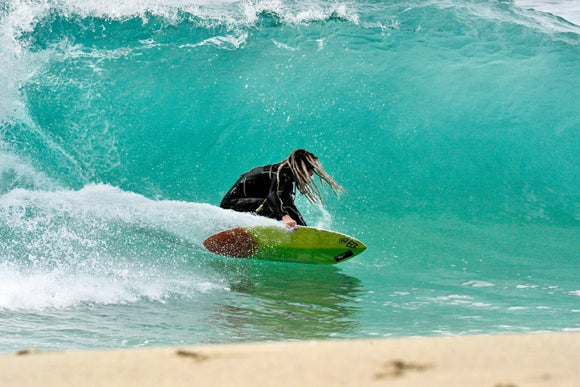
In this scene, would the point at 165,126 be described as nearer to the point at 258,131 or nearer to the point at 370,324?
the point at 258,131

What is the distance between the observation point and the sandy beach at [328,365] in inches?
42.1

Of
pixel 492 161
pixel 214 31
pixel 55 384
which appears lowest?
pixel 55 384

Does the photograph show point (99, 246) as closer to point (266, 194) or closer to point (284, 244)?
point (266, 194)

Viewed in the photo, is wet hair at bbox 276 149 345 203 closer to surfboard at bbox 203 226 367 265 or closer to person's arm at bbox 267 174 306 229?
person's arm at bbox 267 174 306 229

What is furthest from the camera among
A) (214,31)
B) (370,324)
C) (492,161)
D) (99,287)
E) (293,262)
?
(214,31)

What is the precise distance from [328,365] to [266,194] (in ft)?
15.7

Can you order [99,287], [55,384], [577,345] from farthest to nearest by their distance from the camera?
[99,287]
[577,345]
[55,384]

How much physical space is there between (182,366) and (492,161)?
9792 mm

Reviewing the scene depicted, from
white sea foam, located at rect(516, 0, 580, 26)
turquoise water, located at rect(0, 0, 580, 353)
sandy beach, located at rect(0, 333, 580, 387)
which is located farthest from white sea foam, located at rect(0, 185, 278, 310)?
white sea foam, located at rect(516, 0, 580, 26)

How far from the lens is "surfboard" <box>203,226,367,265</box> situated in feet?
18.9

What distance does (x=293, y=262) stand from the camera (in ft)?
20.4

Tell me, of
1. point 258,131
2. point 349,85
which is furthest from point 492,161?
point 258,131

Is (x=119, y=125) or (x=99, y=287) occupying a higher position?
(x=119, y=125)

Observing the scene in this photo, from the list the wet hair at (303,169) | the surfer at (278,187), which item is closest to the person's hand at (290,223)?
the surfer at (278,187)
